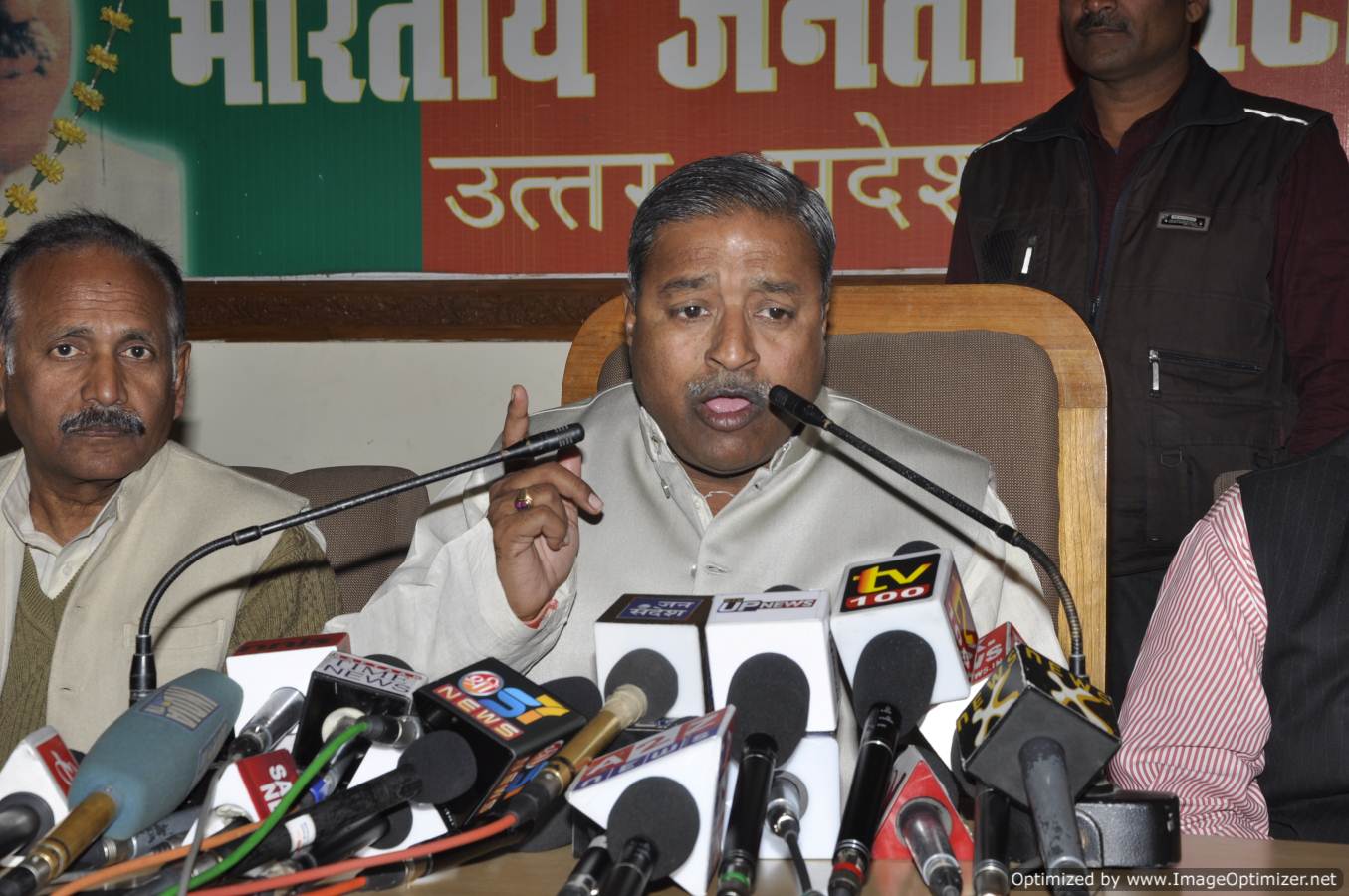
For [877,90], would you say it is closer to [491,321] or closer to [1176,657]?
[491,321]

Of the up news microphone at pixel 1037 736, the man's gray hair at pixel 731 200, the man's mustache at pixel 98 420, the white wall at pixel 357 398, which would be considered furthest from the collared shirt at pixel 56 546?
the up news microphone at pixel 1037 736

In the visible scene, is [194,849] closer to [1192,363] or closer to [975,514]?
[975,514]

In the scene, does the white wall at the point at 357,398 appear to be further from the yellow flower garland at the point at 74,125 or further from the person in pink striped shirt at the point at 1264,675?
the person in pink striped shirt at the point at 1264,675

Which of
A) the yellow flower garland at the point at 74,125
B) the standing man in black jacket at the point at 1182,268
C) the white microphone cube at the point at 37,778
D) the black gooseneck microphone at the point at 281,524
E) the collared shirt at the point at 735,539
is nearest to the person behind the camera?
the white microphone cube at the point at 37,778

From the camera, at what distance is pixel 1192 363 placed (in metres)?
2.64

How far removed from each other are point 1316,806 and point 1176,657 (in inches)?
9.8

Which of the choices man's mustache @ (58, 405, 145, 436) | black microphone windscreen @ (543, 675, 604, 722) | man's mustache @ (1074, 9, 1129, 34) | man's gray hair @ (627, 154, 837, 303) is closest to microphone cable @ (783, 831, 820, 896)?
black microphone windscreen @ (543, 675, 604, 722)

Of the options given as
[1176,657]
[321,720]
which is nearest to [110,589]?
[321,720]

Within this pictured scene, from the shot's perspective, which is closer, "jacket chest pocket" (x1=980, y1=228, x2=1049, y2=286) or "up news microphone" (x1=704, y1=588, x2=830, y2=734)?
"up news microphone" (x1=704, y1=588, x2=830, y2=734)

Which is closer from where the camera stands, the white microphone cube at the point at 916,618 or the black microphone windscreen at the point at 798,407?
the white microphone cube at the point at 916,618

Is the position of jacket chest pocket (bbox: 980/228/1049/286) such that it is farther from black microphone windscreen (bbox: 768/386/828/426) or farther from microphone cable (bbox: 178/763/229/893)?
microphone cable (bbox: 178/763/229/893)

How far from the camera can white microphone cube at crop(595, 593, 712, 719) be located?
1.21 meters

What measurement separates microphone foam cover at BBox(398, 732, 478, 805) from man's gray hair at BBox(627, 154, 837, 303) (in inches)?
37.8

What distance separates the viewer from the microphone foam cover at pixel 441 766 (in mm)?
1096
